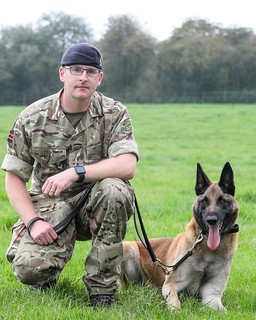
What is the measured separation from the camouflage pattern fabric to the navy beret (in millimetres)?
349

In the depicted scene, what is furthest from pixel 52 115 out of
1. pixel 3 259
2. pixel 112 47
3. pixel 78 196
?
pixel 112 47

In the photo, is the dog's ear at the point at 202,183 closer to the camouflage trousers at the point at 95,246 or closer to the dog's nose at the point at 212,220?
the dog's nose at the point at 212,220

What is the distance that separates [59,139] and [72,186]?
1.22 ft

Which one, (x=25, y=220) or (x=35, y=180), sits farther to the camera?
(x=35, y=180)

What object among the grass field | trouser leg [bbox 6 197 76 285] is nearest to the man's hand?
trouser leg [bbox 6 197 76 285]

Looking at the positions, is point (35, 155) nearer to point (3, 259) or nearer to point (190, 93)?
point (3, 259)

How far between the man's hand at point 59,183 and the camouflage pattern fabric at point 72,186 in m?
0.21

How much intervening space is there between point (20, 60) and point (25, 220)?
63.6 meters

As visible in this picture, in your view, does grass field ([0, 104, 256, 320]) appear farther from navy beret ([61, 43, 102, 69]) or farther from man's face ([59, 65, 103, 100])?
navy beret ([61, 43, 102, 69])

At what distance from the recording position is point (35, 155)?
4605 millimetres

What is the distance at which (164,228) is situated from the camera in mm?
7500

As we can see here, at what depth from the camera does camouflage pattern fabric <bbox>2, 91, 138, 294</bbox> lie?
14.4 feet

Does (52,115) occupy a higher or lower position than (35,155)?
higher

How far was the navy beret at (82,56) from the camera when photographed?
4480 mm
